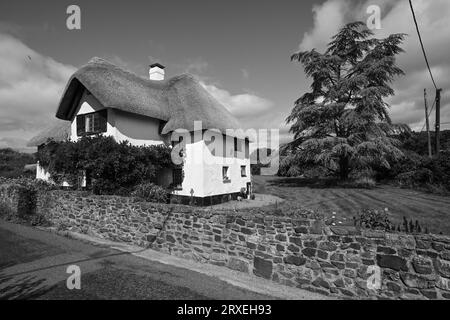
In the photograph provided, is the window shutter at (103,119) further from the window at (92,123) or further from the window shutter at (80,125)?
the window shutter at (80,125)

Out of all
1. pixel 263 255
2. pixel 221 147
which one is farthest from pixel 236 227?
pixel 221 147

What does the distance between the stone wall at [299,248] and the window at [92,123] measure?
8098 millimetres

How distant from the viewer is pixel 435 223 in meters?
8.61

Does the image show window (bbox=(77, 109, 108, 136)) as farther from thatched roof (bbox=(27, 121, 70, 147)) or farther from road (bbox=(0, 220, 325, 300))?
road (bbox=(0, 220, 325, 300))

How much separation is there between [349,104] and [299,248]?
18.1 metres

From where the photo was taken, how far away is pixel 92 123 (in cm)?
1602

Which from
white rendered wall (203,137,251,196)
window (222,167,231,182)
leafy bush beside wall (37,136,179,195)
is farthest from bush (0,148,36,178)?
white rendered wall (203,137,251,196)

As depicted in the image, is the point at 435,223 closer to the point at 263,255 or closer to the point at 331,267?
the point at 331,267

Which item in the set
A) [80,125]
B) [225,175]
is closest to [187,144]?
[225,175]

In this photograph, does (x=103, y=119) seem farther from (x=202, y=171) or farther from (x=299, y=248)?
(x=299, y=248)

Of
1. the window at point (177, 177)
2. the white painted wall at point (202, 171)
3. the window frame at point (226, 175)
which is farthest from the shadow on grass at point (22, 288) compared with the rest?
the window frame at point (226, 175)

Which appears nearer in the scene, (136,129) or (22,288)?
(22,288)
